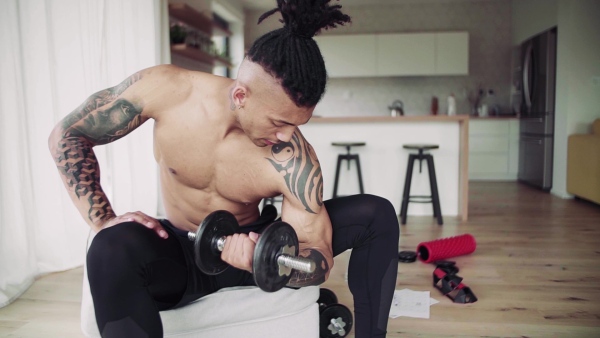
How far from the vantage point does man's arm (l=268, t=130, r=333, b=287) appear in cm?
118

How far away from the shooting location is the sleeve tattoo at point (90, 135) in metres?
1.22

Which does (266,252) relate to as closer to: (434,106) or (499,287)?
(499,287)

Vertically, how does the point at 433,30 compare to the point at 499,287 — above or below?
above

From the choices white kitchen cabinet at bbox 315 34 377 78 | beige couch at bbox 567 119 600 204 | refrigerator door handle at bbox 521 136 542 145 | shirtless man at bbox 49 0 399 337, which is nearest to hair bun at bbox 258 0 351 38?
shirtless man at bbox 49 0 399 337

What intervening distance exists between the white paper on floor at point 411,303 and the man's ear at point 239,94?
1.08 metres

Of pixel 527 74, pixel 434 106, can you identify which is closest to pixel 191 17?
pixel 434 106

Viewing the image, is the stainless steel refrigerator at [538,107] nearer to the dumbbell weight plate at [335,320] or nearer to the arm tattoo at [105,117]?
the dumbbell weight plate at [335,320]

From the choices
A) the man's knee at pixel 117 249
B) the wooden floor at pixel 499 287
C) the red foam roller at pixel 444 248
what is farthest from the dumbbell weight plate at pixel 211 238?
the red foam roller at pixel 444 248

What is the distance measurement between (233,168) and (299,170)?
0.17m

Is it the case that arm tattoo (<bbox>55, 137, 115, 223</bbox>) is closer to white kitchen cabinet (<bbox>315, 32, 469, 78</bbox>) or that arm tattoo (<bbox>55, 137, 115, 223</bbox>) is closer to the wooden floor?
the wooden floor

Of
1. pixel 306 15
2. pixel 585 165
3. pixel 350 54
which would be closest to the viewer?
pixel 306 15

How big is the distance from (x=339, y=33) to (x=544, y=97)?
8.27 ft

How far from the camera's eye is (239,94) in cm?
111

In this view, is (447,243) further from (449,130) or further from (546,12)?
(546,12)
